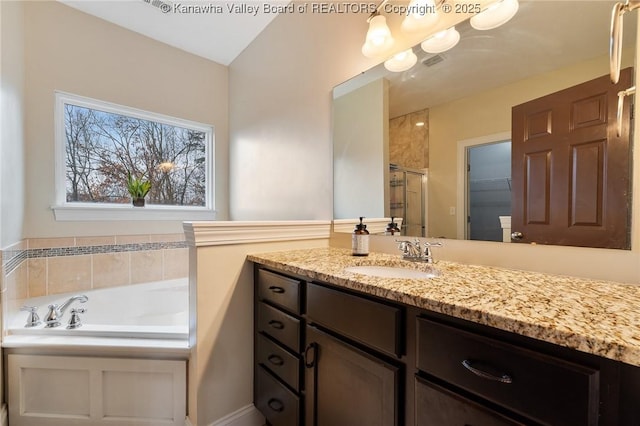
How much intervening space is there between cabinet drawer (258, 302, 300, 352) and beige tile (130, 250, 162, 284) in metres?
1.58

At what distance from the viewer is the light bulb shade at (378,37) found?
1413mm

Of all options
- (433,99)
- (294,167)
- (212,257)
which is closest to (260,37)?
(294,167)

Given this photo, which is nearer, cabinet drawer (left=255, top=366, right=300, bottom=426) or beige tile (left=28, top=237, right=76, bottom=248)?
cabinet drawer (left=255, top=366, right=300, bottom=426)

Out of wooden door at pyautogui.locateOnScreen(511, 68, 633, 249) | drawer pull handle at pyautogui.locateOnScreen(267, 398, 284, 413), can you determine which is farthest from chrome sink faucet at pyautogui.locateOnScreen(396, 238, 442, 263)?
drawer pull handle at pyautogui.locateOnScreen(267, 398, 284, 413)

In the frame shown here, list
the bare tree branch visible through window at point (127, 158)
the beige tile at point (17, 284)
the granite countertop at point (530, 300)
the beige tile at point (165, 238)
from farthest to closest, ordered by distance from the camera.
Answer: the beige tile at point (165, 238) → the bare tree branch visible through window at point (127, 158) → the beige tile at point (17, 284) → the granite countertop at point (530, 300)

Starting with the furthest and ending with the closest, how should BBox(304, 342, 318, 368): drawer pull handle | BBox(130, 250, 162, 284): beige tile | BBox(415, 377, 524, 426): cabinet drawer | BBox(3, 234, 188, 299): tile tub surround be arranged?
BBox(130, 250, 162, 284): beige tile → BBox(3, 234, 188, 299): tile tub surround → BBox(304, 342, 318, 368): drawer pull handle → BBox(415, 377, 524, 426): cabinet drawer

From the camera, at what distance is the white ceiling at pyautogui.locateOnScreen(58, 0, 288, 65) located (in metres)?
2.12

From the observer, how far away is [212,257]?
4.25 ft

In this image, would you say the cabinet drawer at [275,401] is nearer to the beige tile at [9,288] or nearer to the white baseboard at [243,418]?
the white baseboard at [243,418]

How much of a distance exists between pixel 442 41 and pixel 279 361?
1617 mm

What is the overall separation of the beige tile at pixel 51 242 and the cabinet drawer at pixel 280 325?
70.5 inches

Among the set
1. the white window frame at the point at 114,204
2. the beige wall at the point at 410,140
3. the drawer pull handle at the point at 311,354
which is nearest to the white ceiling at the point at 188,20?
the white window frame at the point at 114,204

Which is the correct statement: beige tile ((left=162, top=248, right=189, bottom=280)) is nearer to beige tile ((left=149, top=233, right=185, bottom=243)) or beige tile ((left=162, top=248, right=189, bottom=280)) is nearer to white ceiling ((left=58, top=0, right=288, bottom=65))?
beige tile ((left=149, top=233, right=185, bottom=243))

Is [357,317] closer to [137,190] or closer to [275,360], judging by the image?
[275,360]
